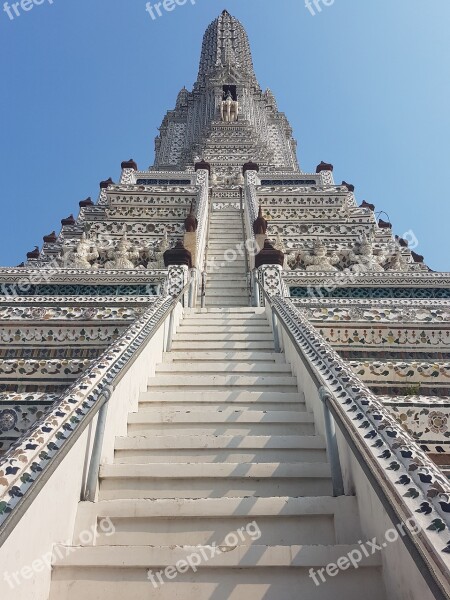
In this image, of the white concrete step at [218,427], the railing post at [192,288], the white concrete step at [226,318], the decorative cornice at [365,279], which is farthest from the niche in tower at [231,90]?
the white concrete step at [218,427]

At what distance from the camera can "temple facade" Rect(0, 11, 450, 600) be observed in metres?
2.17

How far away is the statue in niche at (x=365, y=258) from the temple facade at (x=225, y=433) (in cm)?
204

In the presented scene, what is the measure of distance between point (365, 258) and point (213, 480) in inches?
319

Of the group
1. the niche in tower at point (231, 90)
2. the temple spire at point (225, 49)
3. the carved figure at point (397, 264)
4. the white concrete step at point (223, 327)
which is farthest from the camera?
the temple spire at point (225, 49)

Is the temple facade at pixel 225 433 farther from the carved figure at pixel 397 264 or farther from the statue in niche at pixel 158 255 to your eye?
the carved figure at pixel 397 264

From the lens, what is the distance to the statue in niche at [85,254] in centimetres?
996

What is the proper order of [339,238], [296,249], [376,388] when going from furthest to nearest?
[339,238]
[296,249]
[376,388]

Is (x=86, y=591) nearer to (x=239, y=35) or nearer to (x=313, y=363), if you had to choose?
(x=313, y=363)

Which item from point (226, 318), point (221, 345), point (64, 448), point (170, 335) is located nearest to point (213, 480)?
point (64, 448)

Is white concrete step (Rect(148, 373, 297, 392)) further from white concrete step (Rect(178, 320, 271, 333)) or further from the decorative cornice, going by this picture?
the decorative cornice

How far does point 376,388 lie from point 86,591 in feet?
10.3

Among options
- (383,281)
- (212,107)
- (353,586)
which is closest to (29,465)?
(353,586)

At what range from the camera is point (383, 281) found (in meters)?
7.81

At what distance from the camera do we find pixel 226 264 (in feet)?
33.6
